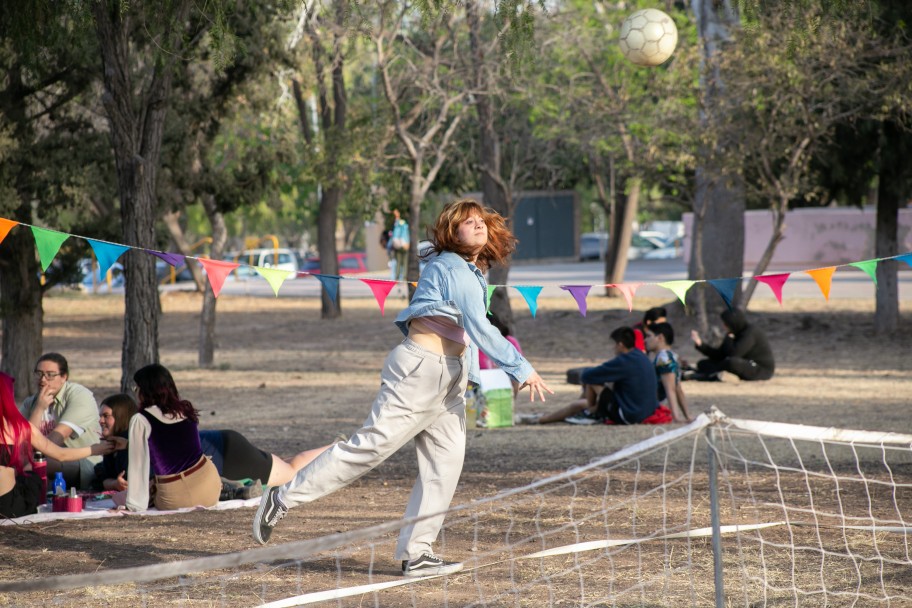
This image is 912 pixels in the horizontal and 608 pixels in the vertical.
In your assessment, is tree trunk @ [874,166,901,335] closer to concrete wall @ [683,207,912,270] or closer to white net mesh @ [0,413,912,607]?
white net mesh @ [0,413,912,607]

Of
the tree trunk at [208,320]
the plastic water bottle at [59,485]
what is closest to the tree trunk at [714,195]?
the tree trunk at [208,320]

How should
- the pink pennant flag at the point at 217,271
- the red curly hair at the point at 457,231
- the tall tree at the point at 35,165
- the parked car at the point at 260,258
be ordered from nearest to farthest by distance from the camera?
the red curly hair at the point at 457,231 → the pink pennant flag at the point at 217,271 → the tall tree at the point at 35,165 → the parked car at the point at 260,258

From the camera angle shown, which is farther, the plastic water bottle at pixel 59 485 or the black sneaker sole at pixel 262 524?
the plastic water bottle at pixel 59 485

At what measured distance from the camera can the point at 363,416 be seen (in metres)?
11.3

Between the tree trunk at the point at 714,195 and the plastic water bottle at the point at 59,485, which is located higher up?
the tree trunk at the point at 714,195

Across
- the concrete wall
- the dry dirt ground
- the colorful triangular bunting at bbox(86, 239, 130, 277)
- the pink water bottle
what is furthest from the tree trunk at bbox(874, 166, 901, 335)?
the concrete wall

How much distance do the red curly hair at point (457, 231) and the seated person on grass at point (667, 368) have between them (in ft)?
18.1

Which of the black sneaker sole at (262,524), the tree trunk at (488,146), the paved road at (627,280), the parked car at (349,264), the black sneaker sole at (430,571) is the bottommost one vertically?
the black sneaker sole at (430,571)

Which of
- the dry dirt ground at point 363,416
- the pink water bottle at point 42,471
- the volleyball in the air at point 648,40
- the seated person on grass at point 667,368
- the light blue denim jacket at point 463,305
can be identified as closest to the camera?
the light blue denim jacket at point 463,305

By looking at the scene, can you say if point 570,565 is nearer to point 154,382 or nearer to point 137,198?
point 154,382

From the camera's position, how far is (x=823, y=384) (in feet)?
43.3

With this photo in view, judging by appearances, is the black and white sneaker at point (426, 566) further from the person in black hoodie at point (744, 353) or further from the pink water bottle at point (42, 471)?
the person in black hoodie at point (744, 353)

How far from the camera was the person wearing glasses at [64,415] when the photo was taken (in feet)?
24.2

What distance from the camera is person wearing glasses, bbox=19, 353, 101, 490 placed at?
7.38m
